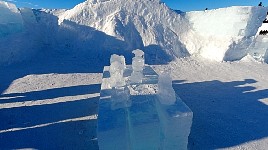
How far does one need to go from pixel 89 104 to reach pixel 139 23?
9.04 m

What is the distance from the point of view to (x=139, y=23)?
14.6 m

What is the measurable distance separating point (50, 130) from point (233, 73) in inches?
347

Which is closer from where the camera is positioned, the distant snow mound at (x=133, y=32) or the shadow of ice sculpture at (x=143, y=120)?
the shadow of ice sculpture at (x=143, y=120)

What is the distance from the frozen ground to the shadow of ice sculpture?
1134 millimetres

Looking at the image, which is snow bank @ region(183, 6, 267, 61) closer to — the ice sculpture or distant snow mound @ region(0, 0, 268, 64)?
distant snow mound @ region(0, 0, 268, 64)

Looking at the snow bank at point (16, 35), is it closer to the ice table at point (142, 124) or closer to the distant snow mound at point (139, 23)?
the distant snow mound at point (139, 23)

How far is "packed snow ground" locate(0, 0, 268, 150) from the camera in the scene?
5578 mm

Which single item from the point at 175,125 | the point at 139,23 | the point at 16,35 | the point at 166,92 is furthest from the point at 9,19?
the point at 175,125

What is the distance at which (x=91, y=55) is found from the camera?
12.6m

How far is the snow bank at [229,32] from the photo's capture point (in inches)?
484

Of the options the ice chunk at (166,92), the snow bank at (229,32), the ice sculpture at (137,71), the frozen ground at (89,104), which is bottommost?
the frozen ground at (89,104)

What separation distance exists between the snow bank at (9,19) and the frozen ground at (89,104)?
7.61 feet

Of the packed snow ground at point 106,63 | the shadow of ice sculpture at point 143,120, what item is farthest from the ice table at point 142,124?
the packed snow ground at point 106,63

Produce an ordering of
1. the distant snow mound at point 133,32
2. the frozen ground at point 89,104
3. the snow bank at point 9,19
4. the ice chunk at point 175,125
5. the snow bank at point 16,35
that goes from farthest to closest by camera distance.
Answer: the distant snow mound at point 133,32, the snow bank at point 9,19, the snow bank at point 16,35, the frozen ground at point 89,104, the ice chunk at point 175,125
